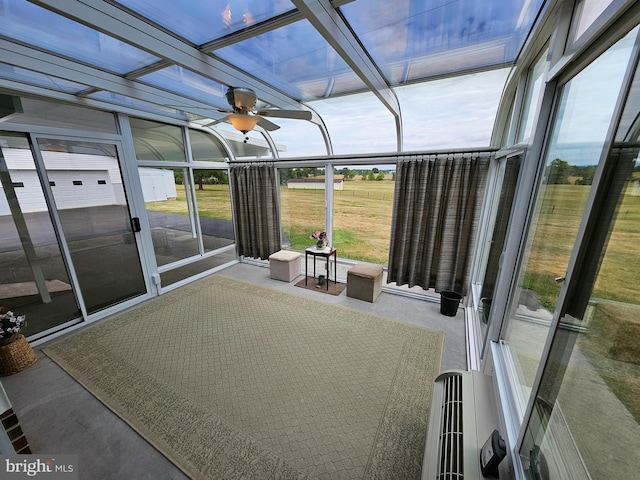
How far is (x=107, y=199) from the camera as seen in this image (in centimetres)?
306

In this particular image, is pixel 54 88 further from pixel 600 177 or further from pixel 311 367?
pixel 600 177

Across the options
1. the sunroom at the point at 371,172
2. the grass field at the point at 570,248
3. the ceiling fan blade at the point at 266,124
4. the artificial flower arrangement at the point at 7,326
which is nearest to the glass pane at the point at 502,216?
the sunroom at the point at 371,172

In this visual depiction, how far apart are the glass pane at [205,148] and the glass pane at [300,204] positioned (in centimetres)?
126

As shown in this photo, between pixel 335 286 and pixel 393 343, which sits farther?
pixel 335 286

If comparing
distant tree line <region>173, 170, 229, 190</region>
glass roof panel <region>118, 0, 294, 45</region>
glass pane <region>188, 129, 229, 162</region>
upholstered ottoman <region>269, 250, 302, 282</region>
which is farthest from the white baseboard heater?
glass pane <region>188, 129, 229, 162</region>

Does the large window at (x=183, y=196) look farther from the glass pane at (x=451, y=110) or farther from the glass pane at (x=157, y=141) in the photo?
the glass pane at (x=451, y=110)

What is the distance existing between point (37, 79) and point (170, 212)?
6.56ft

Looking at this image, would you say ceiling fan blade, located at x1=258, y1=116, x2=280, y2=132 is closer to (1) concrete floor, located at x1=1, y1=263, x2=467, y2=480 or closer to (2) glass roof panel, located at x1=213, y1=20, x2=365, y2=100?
(2) glass roof panel, located at x1=213, y1=20, x2=365, y2=100

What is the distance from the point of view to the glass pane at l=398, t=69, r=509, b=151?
101 inches

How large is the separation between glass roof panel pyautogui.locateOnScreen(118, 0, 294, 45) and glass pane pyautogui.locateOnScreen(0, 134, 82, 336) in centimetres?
223

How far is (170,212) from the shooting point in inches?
155

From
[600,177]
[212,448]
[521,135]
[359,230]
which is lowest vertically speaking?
[212,448]

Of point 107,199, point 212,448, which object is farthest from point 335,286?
point 107,199

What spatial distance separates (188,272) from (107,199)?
1.69 metres
